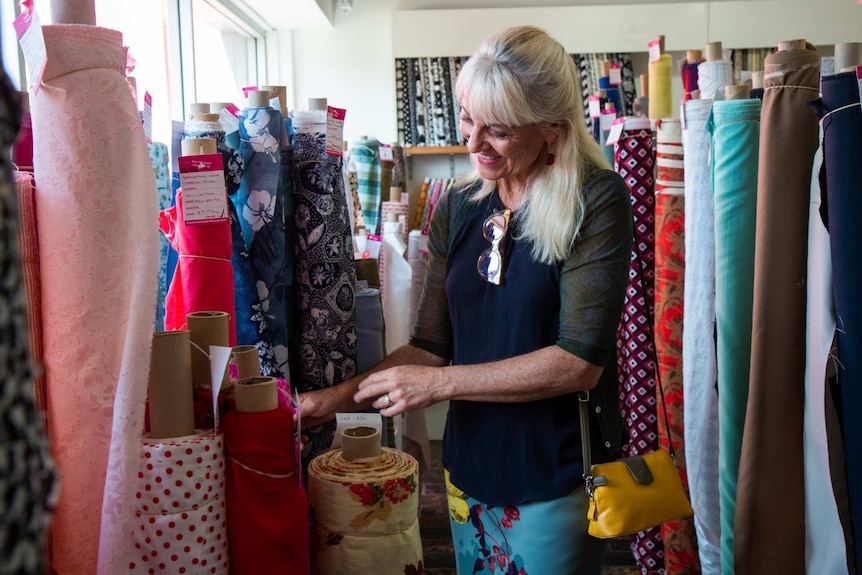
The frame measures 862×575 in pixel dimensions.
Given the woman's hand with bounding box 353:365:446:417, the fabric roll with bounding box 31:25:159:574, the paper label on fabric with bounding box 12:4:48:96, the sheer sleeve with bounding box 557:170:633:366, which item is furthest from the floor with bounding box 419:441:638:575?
the paper label on fabric with bounding box 12:4:48:96

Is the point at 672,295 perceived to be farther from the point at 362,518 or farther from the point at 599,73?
the point at 599,73

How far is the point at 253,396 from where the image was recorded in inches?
41.2

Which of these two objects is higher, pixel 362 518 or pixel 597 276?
pixel 597 276

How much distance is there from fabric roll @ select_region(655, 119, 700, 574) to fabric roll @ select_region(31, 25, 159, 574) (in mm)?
1872

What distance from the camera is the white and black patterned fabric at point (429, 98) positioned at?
5922 mm

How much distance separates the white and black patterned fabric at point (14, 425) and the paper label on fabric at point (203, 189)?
93 centimetres

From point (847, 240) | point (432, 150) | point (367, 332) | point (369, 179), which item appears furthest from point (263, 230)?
point (432, 150)

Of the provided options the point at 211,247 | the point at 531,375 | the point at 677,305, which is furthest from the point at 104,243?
the point at 677,305

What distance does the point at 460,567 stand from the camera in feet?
5.49

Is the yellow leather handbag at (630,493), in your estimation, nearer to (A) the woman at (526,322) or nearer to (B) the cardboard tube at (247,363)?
(A) the woman at (526,322)

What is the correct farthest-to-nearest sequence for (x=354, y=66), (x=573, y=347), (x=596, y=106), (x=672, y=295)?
(x=354, y=66) → (x=596, y=106) → (x=672, y=295) → (x=573, y=347)

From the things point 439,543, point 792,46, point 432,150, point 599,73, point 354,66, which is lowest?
point 439,543

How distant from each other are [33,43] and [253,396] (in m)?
0.50

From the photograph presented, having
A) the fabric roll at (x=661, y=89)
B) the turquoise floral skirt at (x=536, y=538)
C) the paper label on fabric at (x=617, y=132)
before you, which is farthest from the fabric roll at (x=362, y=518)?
the fabric roll at (x=661, y=89)
